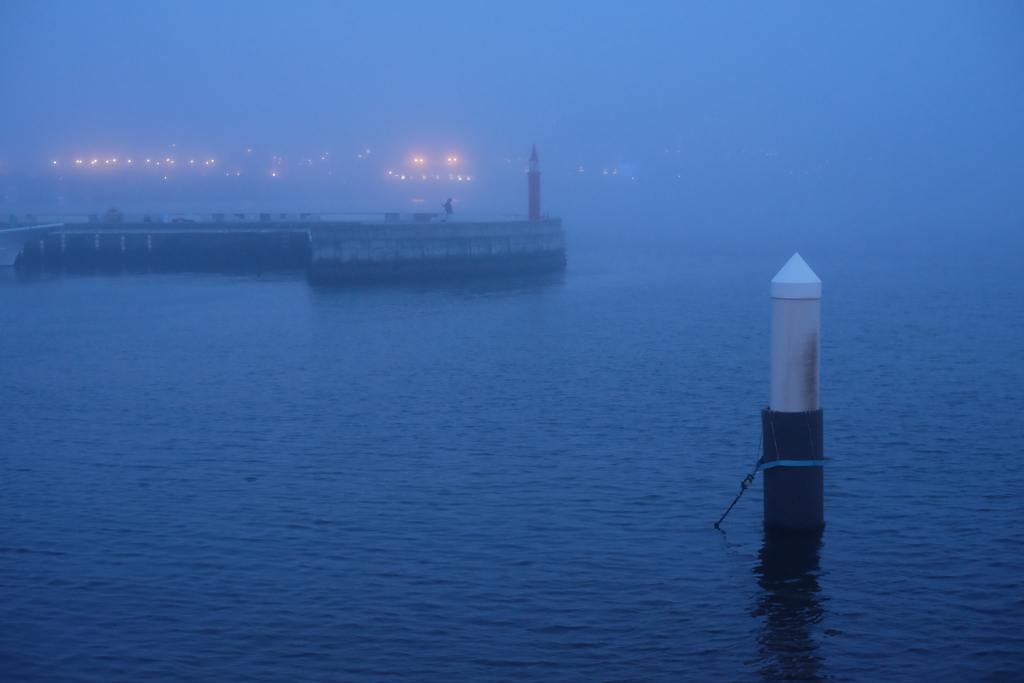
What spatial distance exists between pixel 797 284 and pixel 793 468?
6.39ft

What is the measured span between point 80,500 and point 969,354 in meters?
23.8

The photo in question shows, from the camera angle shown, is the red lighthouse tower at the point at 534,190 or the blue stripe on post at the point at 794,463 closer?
the blue stripe on post at the point at 794,463

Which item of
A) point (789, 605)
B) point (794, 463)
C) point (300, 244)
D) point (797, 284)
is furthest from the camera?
point (300, 244)

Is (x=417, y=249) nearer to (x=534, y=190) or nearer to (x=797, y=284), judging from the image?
(x=534, y=190)

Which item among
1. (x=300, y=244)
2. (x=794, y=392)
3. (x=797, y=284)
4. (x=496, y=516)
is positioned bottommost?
(x=496, y=516)

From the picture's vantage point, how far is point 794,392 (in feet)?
32.7

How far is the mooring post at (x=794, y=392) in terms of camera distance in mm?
9773

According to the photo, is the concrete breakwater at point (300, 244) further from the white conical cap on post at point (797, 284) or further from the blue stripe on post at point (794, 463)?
the white conical cap on post at point (797, 284)

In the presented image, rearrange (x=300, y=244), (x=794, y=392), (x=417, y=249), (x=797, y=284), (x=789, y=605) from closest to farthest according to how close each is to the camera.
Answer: (x=797, y=284), (x=794, y=392), (x=789, y=605), (x=417, y=249), (x=300, y=244)

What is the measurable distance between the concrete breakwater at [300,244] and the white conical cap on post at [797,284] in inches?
1807

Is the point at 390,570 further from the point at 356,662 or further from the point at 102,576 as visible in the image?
the point at 102,576

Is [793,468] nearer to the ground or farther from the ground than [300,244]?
nearer to the ground

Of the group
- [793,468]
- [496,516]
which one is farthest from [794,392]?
[496,516]

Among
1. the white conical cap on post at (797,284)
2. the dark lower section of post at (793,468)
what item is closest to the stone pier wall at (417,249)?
the dark lower section of post at (793,468)
